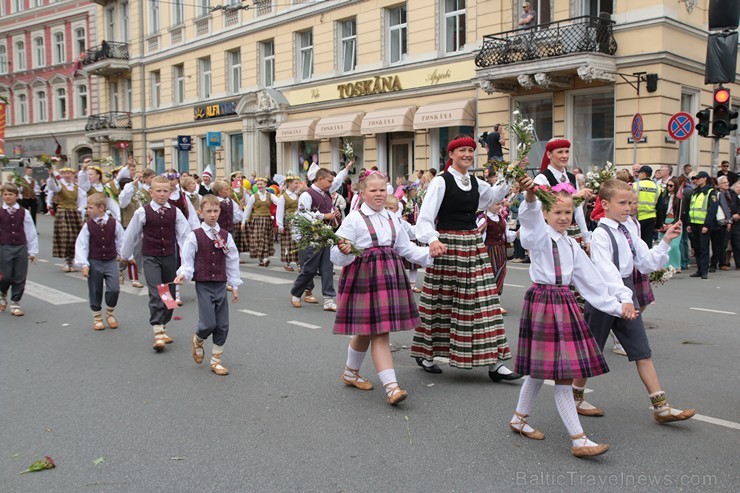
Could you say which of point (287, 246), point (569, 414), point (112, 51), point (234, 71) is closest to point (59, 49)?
point (112, 51)

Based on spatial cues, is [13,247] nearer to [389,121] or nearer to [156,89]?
[389,121]

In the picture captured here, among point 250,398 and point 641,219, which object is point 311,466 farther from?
point 641,219

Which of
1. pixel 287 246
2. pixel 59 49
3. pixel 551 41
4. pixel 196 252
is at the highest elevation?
pixel 59 49

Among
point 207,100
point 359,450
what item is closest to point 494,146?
point 359,450

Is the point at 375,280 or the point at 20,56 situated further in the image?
the point at 20,56

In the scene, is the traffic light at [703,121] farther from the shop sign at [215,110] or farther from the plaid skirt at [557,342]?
the shop sign at [215,110]

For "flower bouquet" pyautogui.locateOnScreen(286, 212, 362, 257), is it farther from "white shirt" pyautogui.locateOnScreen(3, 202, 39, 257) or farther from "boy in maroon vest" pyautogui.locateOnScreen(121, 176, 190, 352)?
"white shirt" pyautogui.locateOnScreen(3, 202, 39, 257)

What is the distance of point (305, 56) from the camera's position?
2811cm

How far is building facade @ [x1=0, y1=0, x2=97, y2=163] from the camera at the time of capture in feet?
145

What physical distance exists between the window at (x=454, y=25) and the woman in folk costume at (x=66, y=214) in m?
12.8

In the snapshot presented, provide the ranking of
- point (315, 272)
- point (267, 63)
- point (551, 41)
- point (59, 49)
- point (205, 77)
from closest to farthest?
1. point (315, 272)
2. point (551, 41)
3. point (267, 63)
4. point (205, 77)
5. point (59, 49)

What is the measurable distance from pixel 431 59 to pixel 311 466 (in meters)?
19.9

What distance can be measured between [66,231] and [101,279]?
20.2ft

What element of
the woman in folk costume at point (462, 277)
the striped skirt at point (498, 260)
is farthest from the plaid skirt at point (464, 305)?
the striped skirt at point (498, 260)
